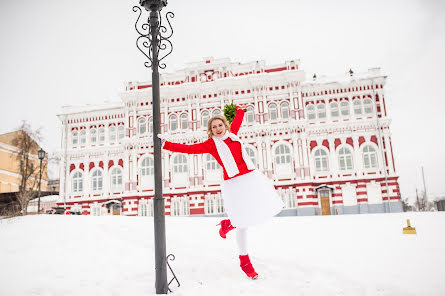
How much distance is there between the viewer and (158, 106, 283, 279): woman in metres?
3.97

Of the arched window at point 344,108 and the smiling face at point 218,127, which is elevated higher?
the arched window at point 344,108

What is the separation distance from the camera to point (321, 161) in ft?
77.5

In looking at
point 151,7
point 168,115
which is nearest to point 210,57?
point 168,115

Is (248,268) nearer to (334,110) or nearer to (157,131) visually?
(157,131)

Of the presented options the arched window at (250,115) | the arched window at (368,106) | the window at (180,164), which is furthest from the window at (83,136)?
the arched window at (368,106)

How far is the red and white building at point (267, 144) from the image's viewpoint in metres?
22.7

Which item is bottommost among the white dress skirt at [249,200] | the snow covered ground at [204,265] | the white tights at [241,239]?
the snow covered ground at [204,265]

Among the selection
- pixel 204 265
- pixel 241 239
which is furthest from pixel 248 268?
pixel 204 265

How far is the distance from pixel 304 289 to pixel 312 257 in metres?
1.51

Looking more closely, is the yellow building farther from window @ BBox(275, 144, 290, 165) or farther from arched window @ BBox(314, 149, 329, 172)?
arched window @ BBox(314, 149, 329, 172)

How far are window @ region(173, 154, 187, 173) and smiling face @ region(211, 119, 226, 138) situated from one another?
20329mm

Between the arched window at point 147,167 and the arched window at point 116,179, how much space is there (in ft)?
8.27

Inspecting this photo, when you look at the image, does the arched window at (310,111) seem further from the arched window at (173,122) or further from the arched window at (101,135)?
the arched window at (101,135)

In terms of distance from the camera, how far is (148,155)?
80.8ft
